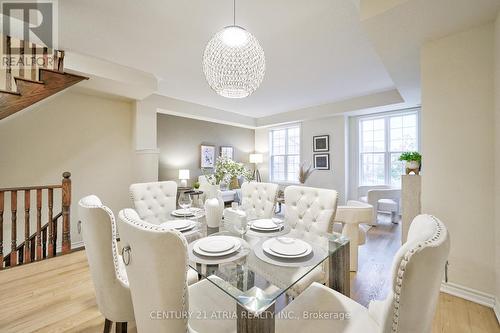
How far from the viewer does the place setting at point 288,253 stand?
44.3 inches

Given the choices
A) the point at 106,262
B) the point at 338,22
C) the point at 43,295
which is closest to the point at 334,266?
the point at 106,262

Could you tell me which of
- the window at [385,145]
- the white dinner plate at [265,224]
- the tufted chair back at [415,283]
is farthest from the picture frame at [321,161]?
the tufted chair back at [415,283]

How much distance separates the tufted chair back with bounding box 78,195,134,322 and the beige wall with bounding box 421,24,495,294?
2598mm

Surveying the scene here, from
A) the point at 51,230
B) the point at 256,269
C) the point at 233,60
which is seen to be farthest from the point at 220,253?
the point at 51,230

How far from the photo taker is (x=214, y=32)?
7.43 ft

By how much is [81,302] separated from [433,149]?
3453mm

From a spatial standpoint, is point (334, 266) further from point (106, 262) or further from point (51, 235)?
point (51, 235)

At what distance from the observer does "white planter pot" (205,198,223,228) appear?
1.63m

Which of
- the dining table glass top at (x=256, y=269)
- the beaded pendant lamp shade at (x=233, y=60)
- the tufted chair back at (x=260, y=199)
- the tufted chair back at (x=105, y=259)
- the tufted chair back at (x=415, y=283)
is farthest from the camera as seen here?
the tufted chair back at (x=260, y=199)

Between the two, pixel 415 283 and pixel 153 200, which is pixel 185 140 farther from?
pixel 415 283

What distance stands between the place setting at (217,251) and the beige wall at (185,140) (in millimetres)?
3942

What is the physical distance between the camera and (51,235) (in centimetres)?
250

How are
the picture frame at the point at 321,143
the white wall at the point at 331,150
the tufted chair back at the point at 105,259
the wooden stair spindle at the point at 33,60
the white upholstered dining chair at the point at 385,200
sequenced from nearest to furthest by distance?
1. the tufted chair back at the point at 105,259
2. the wooden stair spindle at the point at 33,60
3. the white upholstered dining chair at the point at 385,200
4. the white wall at the point at 331,150
5. the picture frame at the point at 321,143

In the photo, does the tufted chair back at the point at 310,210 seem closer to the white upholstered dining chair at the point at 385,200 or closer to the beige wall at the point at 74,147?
the white upholstered dining chair at the point at 385,200
